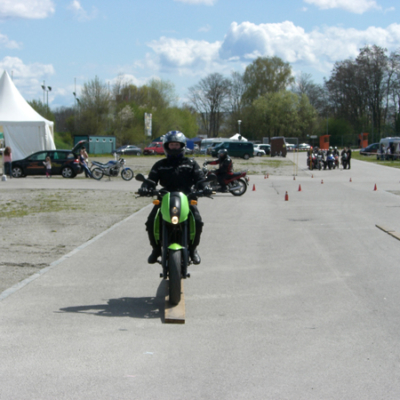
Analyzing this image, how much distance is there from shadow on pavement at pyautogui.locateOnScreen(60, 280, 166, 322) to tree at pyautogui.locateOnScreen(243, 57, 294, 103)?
88996 millimetres

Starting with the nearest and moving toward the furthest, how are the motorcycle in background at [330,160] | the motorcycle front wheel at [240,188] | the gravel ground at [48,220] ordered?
the gravel ground at [48,220] < the motorcycle front wheel at [240,188] < the motorcycle in background at [330,160]

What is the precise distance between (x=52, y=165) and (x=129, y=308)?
2422 cm

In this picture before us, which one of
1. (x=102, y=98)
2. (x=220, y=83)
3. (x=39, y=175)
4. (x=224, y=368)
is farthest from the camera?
(x=220, y=83)

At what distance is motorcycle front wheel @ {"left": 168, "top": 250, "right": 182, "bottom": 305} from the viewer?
5328mm

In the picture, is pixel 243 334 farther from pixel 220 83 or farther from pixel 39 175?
pixel 220 83

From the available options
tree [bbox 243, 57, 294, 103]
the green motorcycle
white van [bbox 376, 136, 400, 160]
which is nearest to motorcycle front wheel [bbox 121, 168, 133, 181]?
the green motorcycle

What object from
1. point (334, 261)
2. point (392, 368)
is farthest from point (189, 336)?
point (334, 261)

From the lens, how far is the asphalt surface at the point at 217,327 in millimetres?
3670

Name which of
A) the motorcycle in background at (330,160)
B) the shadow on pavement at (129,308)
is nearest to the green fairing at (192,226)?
the shadow on pavement at (129,308)

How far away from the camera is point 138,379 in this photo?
373 cm

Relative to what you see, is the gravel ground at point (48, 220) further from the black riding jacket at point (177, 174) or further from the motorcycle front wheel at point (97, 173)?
the motorcycle front wheel at point (97, 173)

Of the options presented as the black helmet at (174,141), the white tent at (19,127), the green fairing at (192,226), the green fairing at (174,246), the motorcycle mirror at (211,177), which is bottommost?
the green fairing at (174,246)

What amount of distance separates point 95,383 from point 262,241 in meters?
6.53

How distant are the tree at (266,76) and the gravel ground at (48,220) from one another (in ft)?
243
